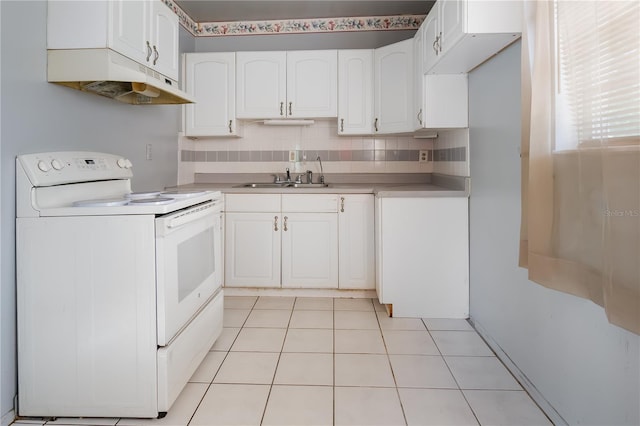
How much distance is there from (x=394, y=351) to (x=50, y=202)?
1831 millimetres

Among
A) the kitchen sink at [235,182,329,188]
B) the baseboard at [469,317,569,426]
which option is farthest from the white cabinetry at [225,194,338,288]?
the baseboard at [469,317,569,426]

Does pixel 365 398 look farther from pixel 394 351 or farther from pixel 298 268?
pixel 298 268

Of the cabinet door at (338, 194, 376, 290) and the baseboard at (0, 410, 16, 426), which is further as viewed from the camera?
the cabinet door at (338, 194, 376, 290)

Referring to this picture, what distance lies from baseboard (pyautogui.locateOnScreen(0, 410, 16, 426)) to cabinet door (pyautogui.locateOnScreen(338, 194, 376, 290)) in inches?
84.1

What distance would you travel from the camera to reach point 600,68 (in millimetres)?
1229

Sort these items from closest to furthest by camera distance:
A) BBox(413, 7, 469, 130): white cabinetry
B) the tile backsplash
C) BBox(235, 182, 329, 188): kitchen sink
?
BBox(413, 7, 469, 130): white cabinetry < BBox(235, 182, 329, 188): kitchen sink < the tile backsplash

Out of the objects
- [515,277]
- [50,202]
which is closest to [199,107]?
[50,202]

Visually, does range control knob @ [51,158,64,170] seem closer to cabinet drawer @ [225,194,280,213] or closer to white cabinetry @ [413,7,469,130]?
cabinet drawer @ [225,194,280,213]

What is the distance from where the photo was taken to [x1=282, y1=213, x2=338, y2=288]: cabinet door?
3289 millimetres

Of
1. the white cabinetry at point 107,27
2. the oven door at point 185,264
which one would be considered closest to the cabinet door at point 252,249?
the oven door at point 185,264

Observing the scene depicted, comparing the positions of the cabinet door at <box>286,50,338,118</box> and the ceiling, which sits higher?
the ceiling

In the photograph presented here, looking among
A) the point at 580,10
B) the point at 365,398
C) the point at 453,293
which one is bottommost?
the point at 365,398

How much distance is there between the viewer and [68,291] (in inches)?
65.6

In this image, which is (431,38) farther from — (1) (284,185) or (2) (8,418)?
(2) (8,418)
